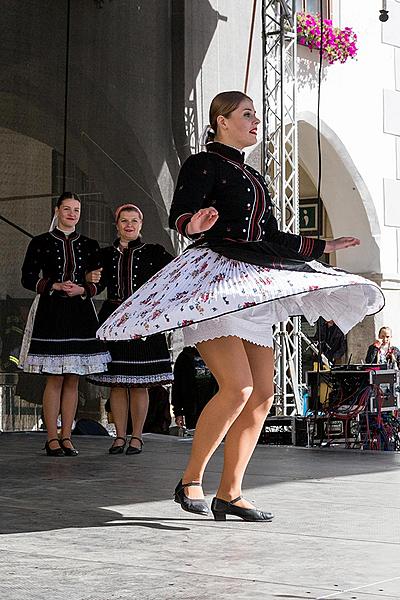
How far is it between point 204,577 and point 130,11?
7.97 metres

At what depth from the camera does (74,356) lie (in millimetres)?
6211

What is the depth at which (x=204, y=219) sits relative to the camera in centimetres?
361

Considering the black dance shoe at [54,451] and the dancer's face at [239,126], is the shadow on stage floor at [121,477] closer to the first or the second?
the black dance shoe at [54,451]

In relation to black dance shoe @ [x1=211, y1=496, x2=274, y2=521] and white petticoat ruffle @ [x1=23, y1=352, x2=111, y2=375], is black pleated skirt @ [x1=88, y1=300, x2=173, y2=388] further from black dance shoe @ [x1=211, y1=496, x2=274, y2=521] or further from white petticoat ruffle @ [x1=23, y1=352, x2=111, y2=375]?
black dance shoe @ [x1=211, y1=496, x2=274, y2=521]

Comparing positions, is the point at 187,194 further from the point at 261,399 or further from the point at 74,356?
the point at 74,356

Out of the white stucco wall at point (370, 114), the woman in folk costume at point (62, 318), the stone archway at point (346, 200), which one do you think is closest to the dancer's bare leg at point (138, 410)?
the woman in folk costume at point (62, 318)

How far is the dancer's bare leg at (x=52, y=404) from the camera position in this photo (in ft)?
20.4

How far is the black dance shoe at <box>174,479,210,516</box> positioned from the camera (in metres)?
3.79

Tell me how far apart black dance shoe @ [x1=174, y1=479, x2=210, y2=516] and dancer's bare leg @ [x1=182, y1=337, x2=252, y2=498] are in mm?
87

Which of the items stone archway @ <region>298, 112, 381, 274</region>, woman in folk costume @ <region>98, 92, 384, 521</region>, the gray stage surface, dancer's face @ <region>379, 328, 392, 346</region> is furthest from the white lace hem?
stone archway @ <region>298, 112, 381, 274</region>

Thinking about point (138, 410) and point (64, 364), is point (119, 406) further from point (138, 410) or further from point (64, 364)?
point (64, 364)

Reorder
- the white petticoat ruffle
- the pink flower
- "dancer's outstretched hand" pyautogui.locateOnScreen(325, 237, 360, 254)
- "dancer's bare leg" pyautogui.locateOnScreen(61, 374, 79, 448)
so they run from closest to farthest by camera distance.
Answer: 1. "dancer's outstretched hand" pyautogui.locateOnScreen(325, 237, 360, 254)
2. the white petticoat ruffle
3. "dancer's bare leg" pyautogui.locateOnScreen(61, 374, 79, 448)
4. the pink flower

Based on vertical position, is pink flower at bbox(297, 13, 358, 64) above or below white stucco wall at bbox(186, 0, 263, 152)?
above

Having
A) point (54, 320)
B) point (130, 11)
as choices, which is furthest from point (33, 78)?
point (54, 320)
